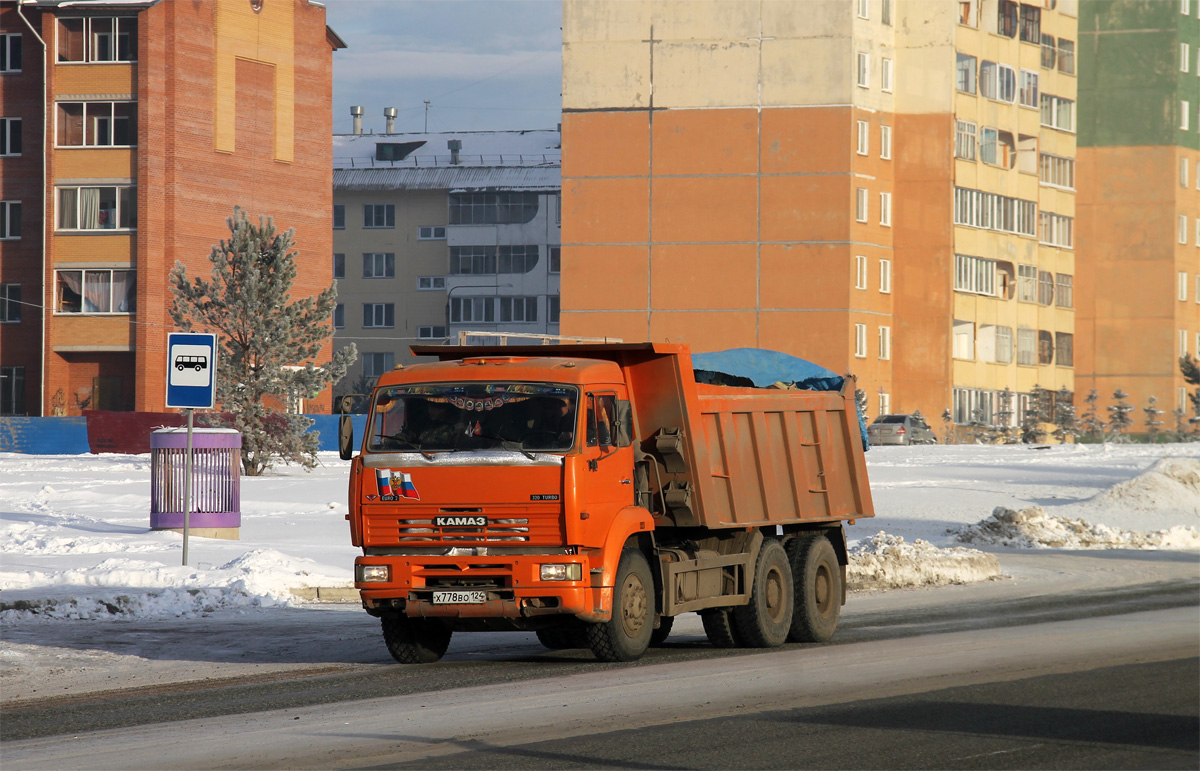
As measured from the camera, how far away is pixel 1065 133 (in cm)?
8669

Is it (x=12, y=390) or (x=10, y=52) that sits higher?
(x=10, y=52)

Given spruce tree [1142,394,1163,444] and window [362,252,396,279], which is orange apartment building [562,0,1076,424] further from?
window [362,252,396,279]

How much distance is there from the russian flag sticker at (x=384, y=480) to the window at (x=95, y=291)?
56.6 meters

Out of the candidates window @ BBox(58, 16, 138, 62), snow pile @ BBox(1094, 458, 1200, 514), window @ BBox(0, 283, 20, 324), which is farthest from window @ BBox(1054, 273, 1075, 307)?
window @ BBox(0, 283, 20, 324)

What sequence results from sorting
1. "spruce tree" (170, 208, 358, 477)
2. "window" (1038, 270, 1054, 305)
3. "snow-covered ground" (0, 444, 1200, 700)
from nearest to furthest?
"snow-covered ground" (0, 444, 1200, 700), "spruce tree" (170, 208, 358, 477), "window" (1038, 270, 1054, 305)

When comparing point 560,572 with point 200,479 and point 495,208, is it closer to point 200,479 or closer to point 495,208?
point 200,479

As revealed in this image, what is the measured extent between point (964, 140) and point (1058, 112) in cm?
983

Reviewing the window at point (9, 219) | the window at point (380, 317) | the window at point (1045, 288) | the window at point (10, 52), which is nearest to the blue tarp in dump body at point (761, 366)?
the window at point (9, 219)

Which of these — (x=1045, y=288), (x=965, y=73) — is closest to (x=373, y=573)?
(x=965, y=73)

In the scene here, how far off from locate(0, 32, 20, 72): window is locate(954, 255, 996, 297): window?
148 feet

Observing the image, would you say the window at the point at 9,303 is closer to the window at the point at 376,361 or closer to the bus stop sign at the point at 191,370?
the window at the point at 376,361

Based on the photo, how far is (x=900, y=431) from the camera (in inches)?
2643

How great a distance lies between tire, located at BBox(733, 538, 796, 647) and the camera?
49.6 ft

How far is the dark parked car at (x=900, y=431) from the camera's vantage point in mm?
66938
